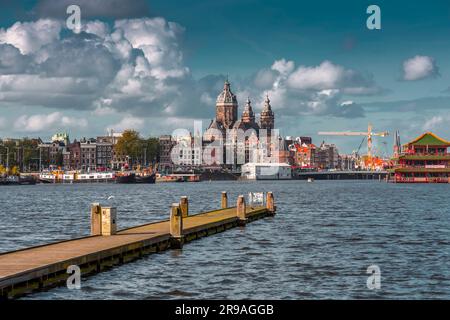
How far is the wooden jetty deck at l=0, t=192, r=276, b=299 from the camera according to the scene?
34.2 meters

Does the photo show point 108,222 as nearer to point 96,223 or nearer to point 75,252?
point 96,223

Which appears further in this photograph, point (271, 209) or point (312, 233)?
point (271, 209)

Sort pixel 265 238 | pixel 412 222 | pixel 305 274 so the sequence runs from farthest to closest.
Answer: pixel 412 222, pixel 265 238, pixel 305 274

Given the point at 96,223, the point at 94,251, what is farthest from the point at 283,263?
the point at 96,223

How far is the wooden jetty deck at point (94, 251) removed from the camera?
34156mm

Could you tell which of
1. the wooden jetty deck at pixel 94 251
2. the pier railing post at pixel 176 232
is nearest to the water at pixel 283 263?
the wooden jetty deck at pixel 94 251

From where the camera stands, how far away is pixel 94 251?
41219 millimetres

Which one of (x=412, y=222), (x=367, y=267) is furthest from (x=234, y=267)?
(x=412, y=222)

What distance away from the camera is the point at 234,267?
45.0 m

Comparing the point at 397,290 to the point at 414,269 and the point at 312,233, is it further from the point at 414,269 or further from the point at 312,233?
the point at 312,233

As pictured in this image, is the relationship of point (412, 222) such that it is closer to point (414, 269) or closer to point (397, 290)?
point (414, 269)

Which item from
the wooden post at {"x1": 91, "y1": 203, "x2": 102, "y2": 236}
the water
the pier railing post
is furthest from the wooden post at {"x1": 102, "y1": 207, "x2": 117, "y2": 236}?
the pier railing post
